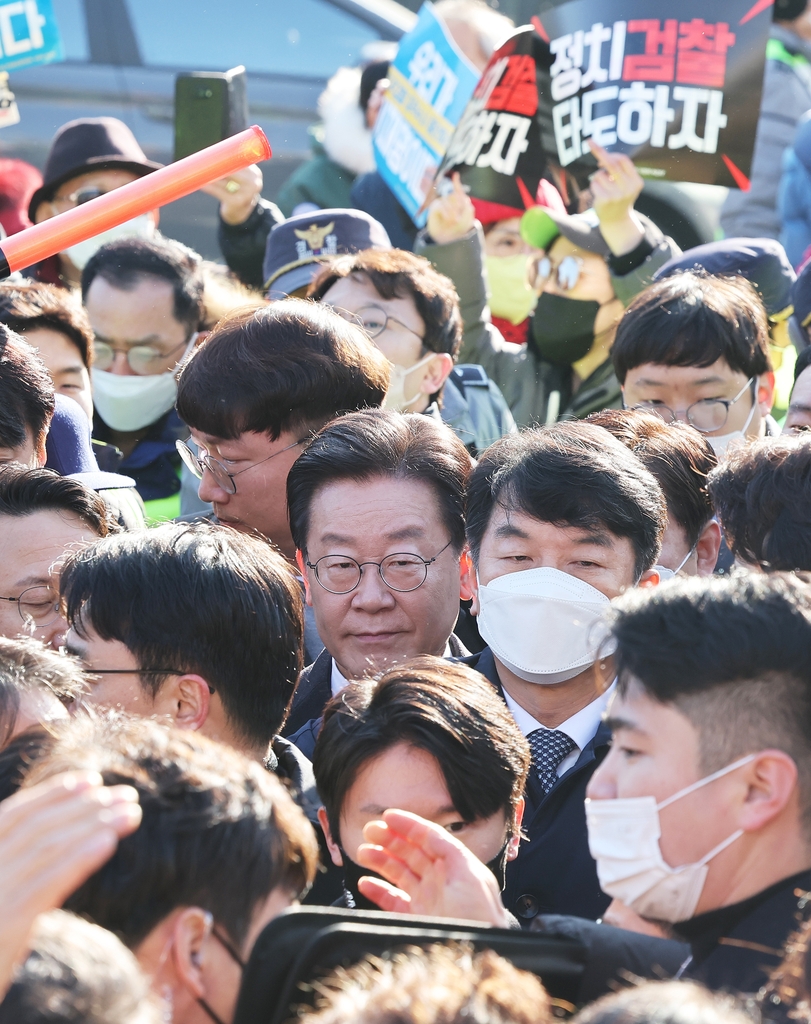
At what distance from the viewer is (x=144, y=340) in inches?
195

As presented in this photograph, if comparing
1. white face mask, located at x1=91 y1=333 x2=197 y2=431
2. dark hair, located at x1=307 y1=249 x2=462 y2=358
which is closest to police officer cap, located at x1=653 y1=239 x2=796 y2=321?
dark hair, located at x1=307 y1=249 x2=462 y2=358

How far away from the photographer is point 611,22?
479cm

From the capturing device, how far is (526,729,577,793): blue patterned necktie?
112 inches

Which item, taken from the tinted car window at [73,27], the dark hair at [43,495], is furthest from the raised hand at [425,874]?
the tinted car window at [73,27]

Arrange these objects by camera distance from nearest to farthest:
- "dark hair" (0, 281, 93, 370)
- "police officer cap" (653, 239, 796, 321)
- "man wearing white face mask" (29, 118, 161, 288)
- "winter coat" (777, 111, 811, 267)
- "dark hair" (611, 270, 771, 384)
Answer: "dark hair" (611, 270, 771, 384) < "dark hair" (0, 281, 93, 370) < "police officer cap" (653, 239, 796, 321) < "winter coat" (777, 111, 811, 267) < "man wearing white face mask" (29, 118, 161, 288)

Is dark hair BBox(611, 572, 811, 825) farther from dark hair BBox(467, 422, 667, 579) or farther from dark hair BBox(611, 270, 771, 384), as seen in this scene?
dark hair BBox(611, 270, 771, 384)

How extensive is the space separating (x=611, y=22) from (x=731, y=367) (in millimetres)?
1624

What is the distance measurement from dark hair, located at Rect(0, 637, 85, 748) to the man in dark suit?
0.70m

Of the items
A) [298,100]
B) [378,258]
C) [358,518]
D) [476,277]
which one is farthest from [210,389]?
[298,100]

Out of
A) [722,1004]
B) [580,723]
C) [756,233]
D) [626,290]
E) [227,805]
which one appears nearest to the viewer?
[722,1004]

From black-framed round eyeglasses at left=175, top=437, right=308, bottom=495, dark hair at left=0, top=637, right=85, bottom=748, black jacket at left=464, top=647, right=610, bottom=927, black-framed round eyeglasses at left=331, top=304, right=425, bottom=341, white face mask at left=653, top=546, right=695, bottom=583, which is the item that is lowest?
black jacket at left=464, top=647, right=610, bottom=927

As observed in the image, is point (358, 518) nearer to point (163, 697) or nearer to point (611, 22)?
point (163, 697)

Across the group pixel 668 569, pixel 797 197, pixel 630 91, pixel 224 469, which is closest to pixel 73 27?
pixel 630 91

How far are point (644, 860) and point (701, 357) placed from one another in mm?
2255
